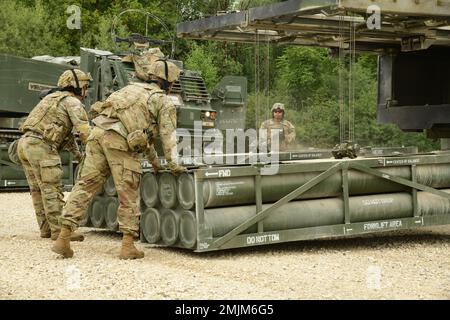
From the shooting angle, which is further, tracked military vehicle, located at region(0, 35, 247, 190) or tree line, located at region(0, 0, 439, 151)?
tree line, located at region(0, 0, 439, 151)

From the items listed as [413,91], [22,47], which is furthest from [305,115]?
[413,91]

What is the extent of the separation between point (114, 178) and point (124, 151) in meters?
0.26

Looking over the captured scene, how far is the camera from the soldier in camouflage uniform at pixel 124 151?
7613 millimetres

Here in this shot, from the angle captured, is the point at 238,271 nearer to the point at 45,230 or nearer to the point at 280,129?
the point at 45,230

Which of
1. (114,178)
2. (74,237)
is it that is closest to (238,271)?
(114,178)

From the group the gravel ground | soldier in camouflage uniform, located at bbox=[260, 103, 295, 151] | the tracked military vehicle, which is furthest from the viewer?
the tracked military vehicle

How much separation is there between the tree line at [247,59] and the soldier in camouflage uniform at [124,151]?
1131 cm

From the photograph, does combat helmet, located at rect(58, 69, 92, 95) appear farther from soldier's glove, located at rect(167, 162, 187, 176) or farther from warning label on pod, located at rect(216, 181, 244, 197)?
warning label on pod, located at rect(216, 181, 244, 197)

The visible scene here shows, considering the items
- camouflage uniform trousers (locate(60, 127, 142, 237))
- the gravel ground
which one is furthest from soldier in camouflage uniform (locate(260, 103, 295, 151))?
camouflage uniform trousers (locate(60, 127, 142, 237))

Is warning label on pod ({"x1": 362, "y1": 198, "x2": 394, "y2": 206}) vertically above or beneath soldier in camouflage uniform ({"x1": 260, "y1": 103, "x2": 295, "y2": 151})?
beneath

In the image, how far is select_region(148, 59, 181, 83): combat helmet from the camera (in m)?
7.95

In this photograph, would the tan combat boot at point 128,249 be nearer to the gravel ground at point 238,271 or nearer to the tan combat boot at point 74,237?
the gravel ground at point 238,271

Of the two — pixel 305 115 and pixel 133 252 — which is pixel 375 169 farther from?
pixel 305 115

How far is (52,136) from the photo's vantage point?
8914mm
